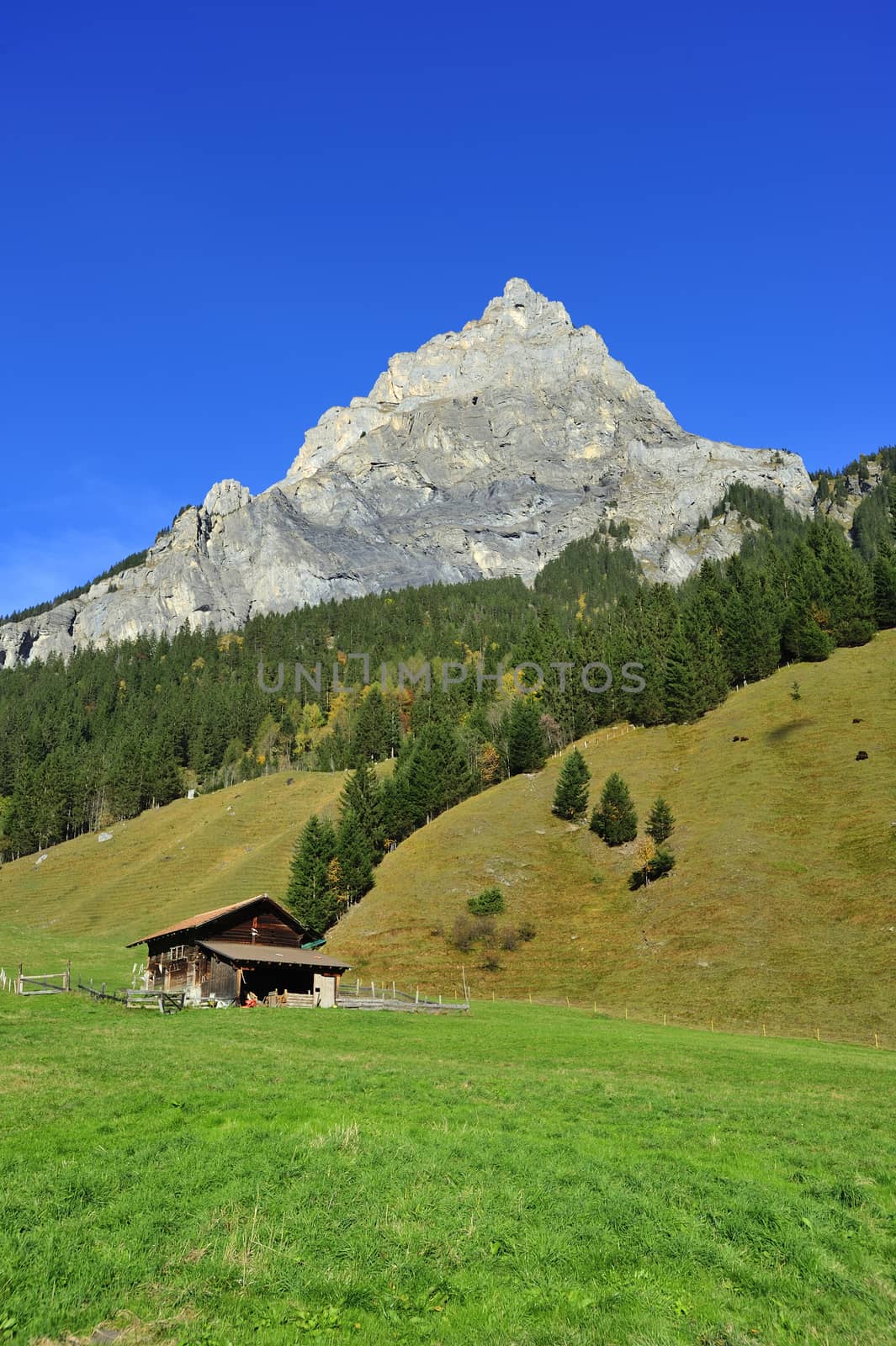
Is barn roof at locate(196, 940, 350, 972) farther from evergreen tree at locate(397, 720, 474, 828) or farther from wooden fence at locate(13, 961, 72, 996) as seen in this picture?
evergreen tree at locate(397, 720, 474, 828)

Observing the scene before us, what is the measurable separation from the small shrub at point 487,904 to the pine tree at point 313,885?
1565cm

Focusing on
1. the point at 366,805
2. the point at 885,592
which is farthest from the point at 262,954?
the point at 885,592

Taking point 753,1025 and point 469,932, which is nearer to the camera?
point 753,1025

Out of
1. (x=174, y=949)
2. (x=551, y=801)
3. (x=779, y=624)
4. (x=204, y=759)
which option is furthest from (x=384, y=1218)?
(x=204, y=759)

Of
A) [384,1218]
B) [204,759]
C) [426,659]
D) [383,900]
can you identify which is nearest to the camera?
[384,1218]

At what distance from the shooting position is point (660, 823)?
81875 millimetres

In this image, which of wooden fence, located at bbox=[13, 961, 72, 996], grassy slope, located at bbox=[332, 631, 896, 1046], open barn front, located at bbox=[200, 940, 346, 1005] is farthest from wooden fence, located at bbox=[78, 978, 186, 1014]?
grassy slope, located at bbox=[332, 631, 896, 1046]

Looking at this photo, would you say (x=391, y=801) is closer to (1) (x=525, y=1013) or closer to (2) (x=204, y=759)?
(1) (x=525, y=1013)

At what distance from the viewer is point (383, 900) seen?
273ft

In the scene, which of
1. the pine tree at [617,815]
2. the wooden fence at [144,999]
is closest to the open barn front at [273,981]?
the wooden fence at [144,999]

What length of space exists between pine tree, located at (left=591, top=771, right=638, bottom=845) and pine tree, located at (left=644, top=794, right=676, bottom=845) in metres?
4.01

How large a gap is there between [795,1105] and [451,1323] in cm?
1718

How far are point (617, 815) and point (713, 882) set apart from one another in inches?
654

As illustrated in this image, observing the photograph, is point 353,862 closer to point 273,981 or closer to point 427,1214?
point 273,981
